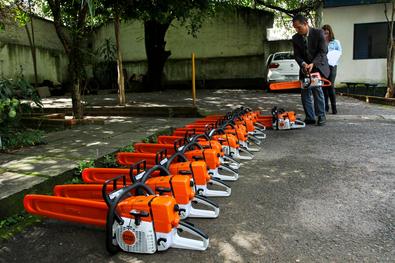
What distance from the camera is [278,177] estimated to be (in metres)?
3.90

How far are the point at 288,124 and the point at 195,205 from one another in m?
3.83

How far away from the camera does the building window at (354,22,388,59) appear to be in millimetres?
12961

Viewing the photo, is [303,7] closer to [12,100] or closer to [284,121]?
[284,121]

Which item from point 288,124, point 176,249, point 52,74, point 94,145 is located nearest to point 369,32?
point 288,124

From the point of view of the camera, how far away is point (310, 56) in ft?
21.5

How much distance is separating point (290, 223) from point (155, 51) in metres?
15.6

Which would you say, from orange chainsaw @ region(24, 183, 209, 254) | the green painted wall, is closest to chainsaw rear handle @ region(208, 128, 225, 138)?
orange chainsaw @ region(24, 183, 209, 254)

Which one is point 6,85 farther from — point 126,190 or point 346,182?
point 346,182

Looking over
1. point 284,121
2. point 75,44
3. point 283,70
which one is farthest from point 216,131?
point 283,70

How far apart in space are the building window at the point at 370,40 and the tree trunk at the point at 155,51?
8330 mm

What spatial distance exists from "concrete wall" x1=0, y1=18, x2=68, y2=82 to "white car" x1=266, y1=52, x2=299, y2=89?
11.9 metres

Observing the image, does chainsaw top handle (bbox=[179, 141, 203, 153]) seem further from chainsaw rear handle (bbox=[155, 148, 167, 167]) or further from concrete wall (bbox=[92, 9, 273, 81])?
concrete wall (bbox=[92, 9, 273, 81])

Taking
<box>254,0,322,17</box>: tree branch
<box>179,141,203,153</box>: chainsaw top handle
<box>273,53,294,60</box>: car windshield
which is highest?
<box>254,0,322,17</box>: tree branch

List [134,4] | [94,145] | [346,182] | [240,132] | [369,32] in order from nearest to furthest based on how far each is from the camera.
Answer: [346,182] → [240,132] → [94,145] → [134,4] → [369,32]
